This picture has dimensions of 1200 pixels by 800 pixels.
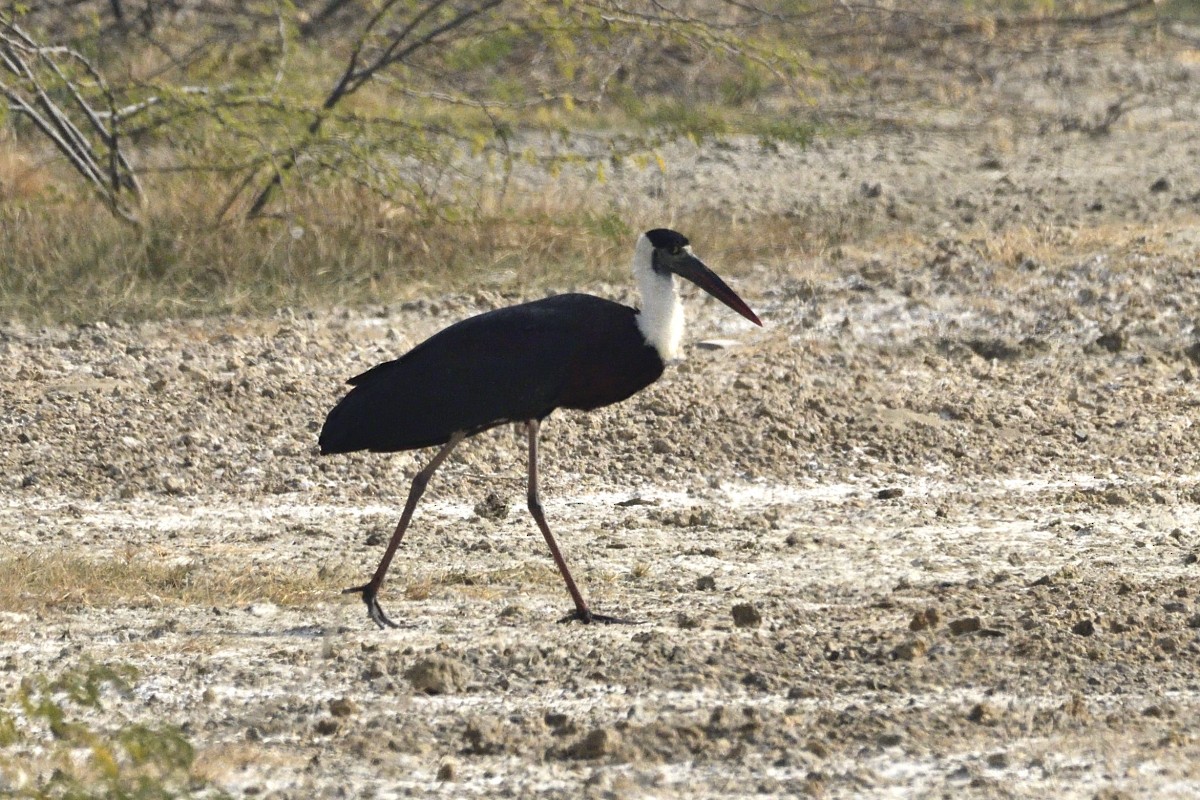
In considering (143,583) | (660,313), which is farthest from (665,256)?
(143,583)

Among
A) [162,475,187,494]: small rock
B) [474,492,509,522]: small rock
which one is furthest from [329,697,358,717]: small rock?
[162,475,187,494]: small rock

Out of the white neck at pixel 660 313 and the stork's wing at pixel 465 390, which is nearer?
the stork's wing at pixel 465 390

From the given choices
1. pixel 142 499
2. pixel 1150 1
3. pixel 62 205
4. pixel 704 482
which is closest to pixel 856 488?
pixel 704 482

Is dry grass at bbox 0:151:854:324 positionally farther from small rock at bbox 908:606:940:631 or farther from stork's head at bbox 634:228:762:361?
small rock at bbox 908:606:940:631

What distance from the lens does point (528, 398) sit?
5.41m

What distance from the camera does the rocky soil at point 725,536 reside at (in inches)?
167

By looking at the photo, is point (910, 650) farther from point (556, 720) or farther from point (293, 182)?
point (293, 182)

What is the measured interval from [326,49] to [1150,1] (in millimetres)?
6314

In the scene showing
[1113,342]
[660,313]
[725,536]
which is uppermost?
[660,313]

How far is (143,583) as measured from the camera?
5.57 m

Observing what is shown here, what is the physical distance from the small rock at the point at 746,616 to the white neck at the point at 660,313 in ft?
2.53

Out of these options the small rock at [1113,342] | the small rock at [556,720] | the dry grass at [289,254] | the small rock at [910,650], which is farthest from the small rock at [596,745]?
the dry grass at [289,254]

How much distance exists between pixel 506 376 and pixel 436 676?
1.07 metres

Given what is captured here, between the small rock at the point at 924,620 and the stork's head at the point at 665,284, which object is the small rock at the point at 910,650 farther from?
the stork's head at the point at 665,284
